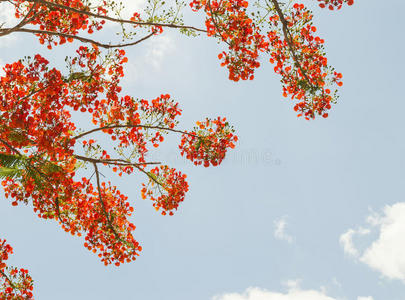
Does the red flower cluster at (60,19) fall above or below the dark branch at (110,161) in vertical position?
above

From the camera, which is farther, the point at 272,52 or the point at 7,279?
the point at 7,279

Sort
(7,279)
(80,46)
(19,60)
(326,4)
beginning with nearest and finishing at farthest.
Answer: (326,4), (19,60), (80,46), (7,279)

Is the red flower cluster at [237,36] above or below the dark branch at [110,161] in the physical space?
above

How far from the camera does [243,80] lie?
6.75 m

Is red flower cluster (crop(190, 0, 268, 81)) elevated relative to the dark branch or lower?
elevated

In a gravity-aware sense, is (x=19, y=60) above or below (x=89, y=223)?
above

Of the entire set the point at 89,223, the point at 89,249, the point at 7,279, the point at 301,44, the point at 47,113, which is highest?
the point at 301,44

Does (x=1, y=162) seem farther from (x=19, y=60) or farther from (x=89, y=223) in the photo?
(x=89, y=223)

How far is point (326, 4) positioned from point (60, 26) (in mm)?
4861

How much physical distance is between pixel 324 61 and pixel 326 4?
1.10 meters

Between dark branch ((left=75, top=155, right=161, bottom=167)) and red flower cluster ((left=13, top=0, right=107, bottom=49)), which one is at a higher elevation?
red flower cluster ((left=13, top=0, right=107, bottom=49))

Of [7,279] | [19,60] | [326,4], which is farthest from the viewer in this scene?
[7,279]

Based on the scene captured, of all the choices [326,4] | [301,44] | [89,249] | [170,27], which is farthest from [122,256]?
[326,4]

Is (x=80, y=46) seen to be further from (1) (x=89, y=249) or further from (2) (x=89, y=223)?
(1) (x=89, y=249)
